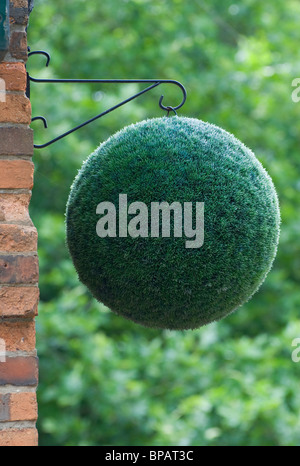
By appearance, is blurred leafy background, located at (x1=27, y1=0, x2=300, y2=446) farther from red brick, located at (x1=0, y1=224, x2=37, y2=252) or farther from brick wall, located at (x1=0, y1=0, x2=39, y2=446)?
red brick, located at (x1=0, y1=224, x2=37, y2=252)

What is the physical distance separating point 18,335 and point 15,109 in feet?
1.70

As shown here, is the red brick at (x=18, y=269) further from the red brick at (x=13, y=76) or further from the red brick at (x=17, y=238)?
the red brick at (x=13, y=76)

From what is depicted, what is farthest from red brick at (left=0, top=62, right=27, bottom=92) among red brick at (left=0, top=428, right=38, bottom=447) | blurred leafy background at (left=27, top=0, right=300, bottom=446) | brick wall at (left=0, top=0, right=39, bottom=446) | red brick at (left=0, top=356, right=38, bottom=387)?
blurred leafy background at (left=27, top=0, right=300, bottom=446)

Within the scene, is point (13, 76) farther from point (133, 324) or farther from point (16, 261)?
point (133, 324)

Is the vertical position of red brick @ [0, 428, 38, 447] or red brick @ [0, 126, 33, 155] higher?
red brick @ [0, 126, 33, 155]

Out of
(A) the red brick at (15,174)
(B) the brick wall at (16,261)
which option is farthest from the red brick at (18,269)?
(A) the red brick at (15,174)

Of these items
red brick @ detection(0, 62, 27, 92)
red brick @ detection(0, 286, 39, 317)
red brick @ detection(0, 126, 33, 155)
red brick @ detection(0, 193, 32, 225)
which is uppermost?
red brick @ detection(0, 62, 27, 92)

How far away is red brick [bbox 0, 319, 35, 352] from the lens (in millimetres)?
1406

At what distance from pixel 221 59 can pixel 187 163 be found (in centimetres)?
405

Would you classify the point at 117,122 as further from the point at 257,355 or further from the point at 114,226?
the point at 114,226

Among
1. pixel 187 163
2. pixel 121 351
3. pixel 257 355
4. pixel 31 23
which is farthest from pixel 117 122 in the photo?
pixel 187 163

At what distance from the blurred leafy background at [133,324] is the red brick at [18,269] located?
108 inches

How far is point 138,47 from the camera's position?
5.40 m

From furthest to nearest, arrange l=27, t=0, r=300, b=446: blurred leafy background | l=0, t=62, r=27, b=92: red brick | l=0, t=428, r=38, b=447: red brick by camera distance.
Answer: l=27, t=0, r=300, b=446: blurred leafy background, l=0, t=62, r=27, b=92: red brick, l=0, t=428, r=38, b=447: red brick
